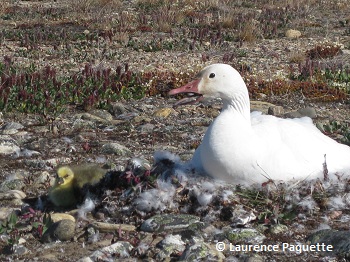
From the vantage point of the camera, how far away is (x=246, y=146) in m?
5.73

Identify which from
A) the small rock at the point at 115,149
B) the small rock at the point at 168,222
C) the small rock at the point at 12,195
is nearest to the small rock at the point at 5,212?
the small rock at the point at 12,195

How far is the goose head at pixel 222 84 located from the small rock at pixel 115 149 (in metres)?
1.99

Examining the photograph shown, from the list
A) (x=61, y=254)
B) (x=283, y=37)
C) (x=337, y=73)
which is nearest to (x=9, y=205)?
(x=61, y=254)

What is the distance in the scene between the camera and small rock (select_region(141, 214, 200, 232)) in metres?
5.49

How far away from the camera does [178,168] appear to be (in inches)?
243

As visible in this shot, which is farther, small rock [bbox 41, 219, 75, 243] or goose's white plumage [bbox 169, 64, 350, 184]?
goose's white plumage [bbox 169, 64, 350, 184]

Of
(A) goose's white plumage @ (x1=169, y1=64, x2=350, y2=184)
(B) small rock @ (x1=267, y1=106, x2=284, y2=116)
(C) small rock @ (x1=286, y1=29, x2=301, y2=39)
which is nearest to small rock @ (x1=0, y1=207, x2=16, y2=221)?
(A) goose's white plumage @ (x1=169, y1=64, x2=350, y2=184)

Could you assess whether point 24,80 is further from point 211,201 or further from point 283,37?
point 283,37

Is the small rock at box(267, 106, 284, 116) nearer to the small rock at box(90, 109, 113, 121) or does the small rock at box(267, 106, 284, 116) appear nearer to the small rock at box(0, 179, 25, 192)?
the small rock at box(90, 109, 113, 121)

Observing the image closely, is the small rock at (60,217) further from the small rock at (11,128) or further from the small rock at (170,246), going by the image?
the small rock at (11,128)

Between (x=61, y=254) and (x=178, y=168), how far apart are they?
4.84ft

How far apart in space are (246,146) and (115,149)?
252 cm

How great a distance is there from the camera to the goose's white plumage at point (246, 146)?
5730 mm

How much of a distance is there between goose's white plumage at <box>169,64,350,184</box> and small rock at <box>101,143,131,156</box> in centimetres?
183
